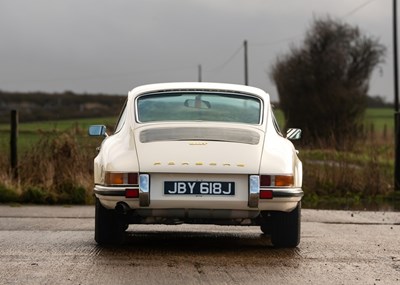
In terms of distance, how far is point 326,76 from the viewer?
200 feet

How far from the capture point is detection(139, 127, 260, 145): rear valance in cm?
854

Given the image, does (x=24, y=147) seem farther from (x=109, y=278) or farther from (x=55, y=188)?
(x=109, y=278)

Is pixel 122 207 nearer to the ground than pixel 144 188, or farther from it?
nearer to the ground

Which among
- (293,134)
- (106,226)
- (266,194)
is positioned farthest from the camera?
(293,134)

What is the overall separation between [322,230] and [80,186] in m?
6.14

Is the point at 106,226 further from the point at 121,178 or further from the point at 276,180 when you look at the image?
the point at 276,180

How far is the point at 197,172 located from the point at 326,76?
53821 mm

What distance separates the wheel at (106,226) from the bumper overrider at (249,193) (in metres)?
0.54

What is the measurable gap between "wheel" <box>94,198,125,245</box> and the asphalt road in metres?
0.12

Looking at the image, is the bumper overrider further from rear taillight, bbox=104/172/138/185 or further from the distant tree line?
the distant tree line

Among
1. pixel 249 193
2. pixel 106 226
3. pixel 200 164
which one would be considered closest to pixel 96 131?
pixel 106 226

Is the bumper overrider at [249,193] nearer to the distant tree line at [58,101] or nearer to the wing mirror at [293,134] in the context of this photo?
the wing mirror at [293,134]

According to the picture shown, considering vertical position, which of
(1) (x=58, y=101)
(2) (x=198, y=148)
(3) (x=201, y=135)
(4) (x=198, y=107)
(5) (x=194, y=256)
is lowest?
(5) (x=194, y=256)

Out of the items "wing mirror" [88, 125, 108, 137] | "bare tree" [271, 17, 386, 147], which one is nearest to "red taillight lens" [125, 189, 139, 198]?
"wing mirror" [88, 125, 108, 137]
